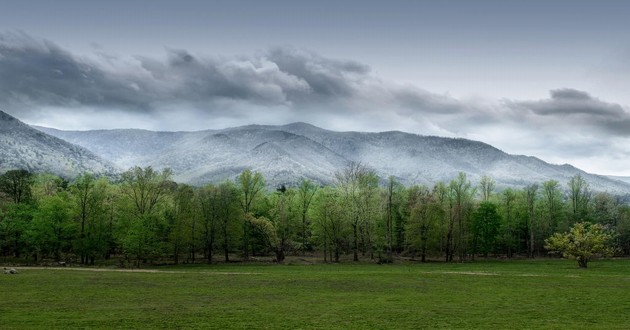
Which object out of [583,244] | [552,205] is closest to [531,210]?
[552,205]

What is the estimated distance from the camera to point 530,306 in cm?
3375

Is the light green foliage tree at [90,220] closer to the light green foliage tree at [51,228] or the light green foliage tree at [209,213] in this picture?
the light green foliage tree at [51,228]

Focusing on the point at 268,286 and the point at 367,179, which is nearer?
the point at 268,286

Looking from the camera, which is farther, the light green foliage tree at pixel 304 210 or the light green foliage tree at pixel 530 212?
the light green foliage tree at pixel 530 212

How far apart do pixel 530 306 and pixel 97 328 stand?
28.8m

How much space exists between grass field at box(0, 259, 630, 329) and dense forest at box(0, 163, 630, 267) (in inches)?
1558

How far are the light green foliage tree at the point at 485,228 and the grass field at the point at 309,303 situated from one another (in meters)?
58.0

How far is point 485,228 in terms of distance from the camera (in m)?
110

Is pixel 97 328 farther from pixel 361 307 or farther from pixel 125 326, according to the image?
pixel 361 307

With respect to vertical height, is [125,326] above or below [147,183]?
below

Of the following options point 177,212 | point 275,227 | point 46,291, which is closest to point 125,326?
point 46,291

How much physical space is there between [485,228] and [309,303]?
86052 millimetres

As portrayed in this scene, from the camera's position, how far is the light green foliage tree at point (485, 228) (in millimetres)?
109875

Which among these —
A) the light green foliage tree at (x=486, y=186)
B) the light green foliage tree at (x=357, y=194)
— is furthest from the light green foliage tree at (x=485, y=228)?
the light green foliage tree at (x=357, y=194)
